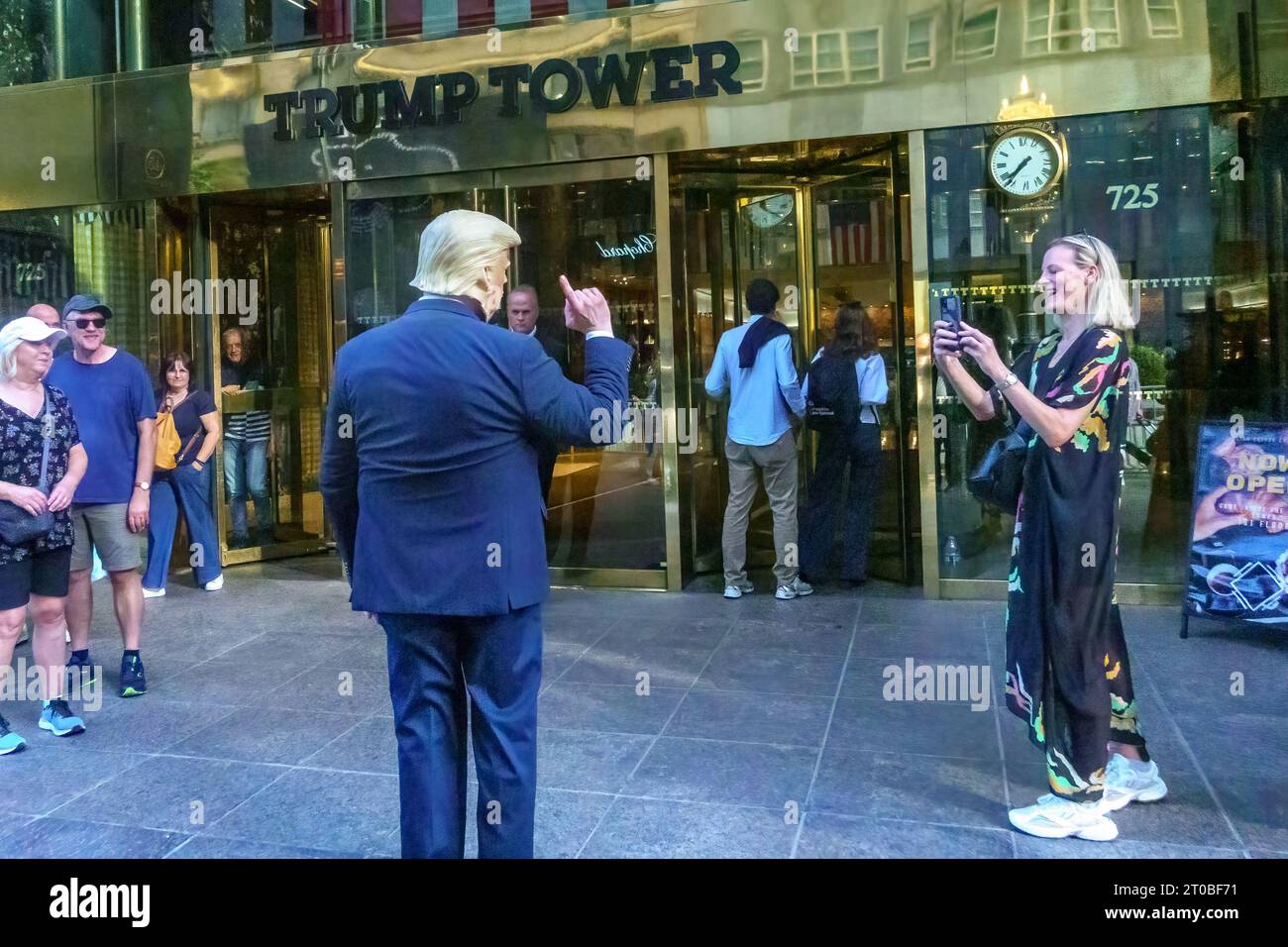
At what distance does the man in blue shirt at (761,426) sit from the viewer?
7.24 metres

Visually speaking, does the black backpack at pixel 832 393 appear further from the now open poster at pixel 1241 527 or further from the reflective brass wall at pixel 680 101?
the now open poster at pixel 1241 527

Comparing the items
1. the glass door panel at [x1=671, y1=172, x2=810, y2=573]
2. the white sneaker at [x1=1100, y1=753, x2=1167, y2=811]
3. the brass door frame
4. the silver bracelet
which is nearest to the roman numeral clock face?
the brass door frame

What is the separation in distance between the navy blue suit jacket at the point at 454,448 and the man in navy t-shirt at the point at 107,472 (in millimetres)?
3084

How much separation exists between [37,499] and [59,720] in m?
1.07

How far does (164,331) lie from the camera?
29.1ft

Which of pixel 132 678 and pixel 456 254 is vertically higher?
pixel 456 254

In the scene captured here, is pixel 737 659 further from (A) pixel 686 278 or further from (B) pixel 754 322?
(A) pixel 686 278

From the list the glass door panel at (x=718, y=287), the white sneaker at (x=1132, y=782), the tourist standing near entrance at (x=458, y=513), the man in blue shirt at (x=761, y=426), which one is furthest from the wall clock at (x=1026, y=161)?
the tourist standing near entrance at (x=458, y=513)

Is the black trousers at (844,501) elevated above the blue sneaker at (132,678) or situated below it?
above

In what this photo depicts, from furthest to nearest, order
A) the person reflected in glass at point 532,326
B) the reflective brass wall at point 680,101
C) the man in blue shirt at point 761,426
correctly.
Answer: the man in blue shirt at point 761,426 < the reflective brass wall at point 680,101 < the person reflected in glass at point 532,326

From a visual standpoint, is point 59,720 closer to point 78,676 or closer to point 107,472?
point 78,676

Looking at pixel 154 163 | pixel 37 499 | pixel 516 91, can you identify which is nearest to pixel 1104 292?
pixel 37 499

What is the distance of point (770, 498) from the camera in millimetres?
7297

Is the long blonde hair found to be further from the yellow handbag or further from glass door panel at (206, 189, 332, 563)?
glass door panel at (206, 189, 332, 563)
